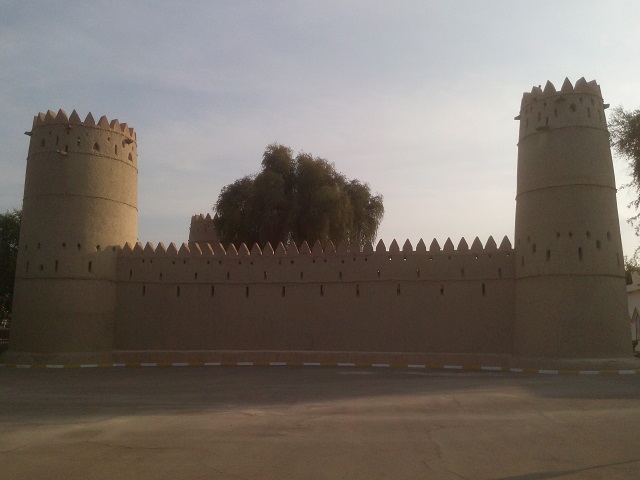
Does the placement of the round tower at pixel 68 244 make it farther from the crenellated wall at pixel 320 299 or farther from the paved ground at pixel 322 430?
the paved ground at pixel 322 430

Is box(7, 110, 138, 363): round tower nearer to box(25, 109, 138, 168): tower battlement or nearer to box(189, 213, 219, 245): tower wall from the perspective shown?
box(25, 109, 138, 168): tower battlement

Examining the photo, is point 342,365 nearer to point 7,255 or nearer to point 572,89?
point 572,89

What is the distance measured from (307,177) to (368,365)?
45.1ft

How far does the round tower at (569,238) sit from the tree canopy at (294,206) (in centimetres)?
1210

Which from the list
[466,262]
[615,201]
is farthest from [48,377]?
[615,201]

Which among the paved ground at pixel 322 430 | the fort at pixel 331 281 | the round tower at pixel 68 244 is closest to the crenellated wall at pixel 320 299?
the fort at pixel 331 281

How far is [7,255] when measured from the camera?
2625cm

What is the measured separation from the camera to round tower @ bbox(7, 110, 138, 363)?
771 inches

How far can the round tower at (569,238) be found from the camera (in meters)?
16.7

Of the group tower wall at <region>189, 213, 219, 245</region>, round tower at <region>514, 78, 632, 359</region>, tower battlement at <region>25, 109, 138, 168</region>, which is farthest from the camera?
tower wall at <region>189, 213, 219, 245</region>

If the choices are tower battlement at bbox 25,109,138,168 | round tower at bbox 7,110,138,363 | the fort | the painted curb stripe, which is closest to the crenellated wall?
the fort

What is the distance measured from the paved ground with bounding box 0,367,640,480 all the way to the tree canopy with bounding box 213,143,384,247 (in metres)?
15.6

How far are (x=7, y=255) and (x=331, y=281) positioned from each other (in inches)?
596

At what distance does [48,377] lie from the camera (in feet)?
52.3
